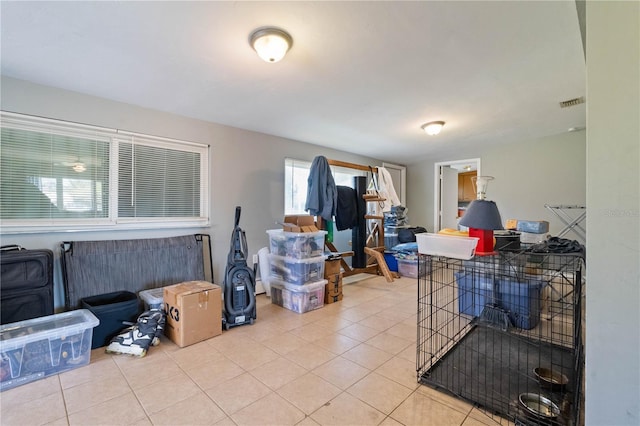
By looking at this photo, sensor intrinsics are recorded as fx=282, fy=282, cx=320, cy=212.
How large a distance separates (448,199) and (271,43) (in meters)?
5.34

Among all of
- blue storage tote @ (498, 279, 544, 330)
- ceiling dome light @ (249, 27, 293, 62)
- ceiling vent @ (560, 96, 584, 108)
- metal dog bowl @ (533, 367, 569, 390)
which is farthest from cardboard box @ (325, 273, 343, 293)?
ceiling vent @ (560, 96, 584, 108)

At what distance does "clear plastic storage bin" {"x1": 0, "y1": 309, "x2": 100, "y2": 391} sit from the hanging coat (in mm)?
2449

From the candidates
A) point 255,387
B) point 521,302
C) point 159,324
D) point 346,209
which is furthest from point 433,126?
point 159,324

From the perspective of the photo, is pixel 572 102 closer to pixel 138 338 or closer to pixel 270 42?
pixel 270 42

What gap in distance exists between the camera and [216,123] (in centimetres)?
346

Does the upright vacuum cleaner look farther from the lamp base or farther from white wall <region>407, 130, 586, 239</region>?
white wall <region>407, 130, 586, 239</region>

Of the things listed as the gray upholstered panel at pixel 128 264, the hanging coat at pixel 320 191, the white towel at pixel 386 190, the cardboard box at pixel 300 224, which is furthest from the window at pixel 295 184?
the gray upholstered panel at pixel 128 264

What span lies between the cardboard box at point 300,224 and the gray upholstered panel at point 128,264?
102cm
